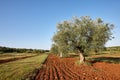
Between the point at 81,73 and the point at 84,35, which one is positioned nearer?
the point at 81,73

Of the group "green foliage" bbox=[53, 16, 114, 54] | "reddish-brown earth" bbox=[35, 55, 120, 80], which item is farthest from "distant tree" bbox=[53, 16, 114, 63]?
"reddish-brown earth" bbox=[35, 55, 120, 80]

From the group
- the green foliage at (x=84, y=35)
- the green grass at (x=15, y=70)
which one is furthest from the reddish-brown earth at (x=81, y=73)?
the green foliage at (x=84, y=35)

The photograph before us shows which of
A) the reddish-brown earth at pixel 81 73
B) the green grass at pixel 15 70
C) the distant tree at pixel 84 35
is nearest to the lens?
the reddish-brown earth at pixel 81 73

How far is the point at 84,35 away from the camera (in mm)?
32500

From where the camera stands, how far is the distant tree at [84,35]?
103 ft

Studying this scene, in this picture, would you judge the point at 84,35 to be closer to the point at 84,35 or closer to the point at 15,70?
the point at 84,35

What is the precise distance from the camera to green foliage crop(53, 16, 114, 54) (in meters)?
31.5

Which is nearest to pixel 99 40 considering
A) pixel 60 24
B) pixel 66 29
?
pixel 66 29

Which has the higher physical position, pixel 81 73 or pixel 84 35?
pixel 84 35

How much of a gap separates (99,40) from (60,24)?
33.4 feet

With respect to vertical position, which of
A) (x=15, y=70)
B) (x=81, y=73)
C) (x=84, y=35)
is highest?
(x=84, y=35)

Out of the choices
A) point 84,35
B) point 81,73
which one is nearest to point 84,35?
point 84,35

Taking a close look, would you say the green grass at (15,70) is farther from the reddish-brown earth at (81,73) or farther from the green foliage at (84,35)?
the green foliage at (84,35)

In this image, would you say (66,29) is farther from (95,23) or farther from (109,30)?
(109,30)
